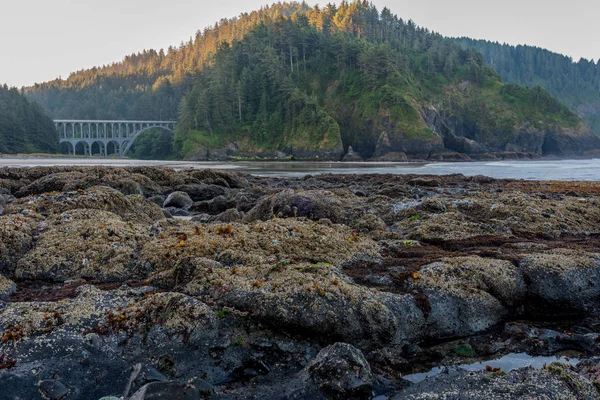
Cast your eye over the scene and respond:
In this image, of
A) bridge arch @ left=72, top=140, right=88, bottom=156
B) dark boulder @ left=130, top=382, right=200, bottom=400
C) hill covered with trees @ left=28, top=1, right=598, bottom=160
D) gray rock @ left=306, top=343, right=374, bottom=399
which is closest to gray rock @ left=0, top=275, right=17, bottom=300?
dark boulder @ left=130, top=382, right=200, bottom=400

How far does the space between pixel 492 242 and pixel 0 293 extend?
355 inches

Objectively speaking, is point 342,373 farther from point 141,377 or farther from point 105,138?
point 105,138

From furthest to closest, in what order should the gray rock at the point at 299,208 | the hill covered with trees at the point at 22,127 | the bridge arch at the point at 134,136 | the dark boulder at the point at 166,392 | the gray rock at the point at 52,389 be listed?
1. the bridge arch at the point at 134,136
2. the hill covered with trees at the point at 22,127
3. the gray rock at the point at 299,208
4. the gray rock at the point at 52,389
5. the dark boulder at the point at 166,392

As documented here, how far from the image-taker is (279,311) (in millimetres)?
5250

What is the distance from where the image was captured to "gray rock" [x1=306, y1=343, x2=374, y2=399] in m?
4.23

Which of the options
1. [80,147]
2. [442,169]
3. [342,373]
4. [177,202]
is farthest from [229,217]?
[80,147]

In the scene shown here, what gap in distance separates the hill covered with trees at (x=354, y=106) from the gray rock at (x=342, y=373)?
88.7m

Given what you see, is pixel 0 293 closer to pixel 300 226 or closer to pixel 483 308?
pixel 300 226

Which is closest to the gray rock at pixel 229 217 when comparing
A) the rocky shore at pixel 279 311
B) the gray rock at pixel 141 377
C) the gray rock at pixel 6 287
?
the rocky shore at pixel 279 311

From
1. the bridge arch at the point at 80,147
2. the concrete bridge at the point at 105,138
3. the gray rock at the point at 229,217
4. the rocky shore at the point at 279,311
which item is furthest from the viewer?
the bridge arch at the point at 80,147

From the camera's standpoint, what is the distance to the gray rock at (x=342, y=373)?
4227mm

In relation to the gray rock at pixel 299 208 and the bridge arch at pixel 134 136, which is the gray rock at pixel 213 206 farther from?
the bridge arch at pixel 134 136

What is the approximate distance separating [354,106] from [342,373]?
360ft

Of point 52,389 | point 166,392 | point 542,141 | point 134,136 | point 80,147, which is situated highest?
point 134,136
